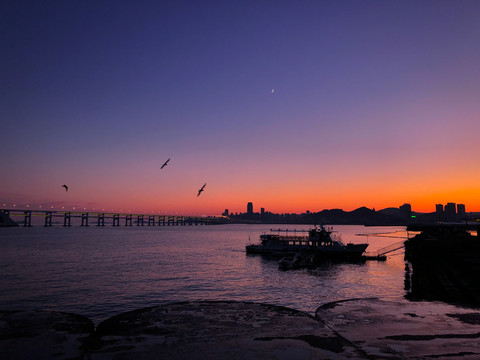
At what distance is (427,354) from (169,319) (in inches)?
616

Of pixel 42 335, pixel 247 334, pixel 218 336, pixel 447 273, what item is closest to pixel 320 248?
pixel 447 273

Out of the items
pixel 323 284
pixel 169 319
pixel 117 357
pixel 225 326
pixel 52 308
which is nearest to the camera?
pixel 117 357

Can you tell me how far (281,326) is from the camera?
69.0 ft

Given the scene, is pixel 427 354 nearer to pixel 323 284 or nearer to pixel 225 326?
pixel 225 326

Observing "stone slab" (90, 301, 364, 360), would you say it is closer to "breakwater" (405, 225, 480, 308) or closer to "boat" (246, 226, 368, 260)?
"breakwater" (405, 225, 480, 308)

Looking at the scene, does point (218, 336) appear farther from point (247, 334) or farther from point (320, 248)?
point (320, 248)

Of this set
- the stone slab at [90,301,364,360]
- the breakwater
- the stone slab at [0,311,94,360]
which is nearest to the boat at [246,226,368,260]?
the breakwater

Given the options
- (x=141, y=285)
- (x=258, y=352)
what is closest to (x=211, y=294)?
(x=141, y=285)

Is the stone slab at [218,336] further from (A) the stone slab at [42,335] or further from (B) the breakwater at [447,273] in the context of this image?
(B) the breakwater at [447,273]

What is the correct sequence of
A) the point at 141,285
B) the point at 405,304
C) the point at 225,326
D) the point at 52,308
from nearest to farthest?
the point at 225,326
the point at 405,304
the point at 52,308
the point at 141,285

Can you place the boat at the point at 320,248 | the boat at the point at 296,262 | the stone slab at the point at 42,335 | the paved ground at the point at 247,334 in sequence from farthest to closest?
the boat at the point at 320,248, the boat at the point at 296,262, the paved ground at the point at 247,334, the stone slab at the point at 42,335

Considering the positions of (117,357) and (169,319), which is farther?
(169,319)

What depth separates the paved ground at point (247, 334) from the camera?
1628 cm

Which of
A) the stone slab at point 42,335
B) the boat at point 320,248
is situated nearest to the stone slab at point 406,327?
the stone slab at point 42,335
